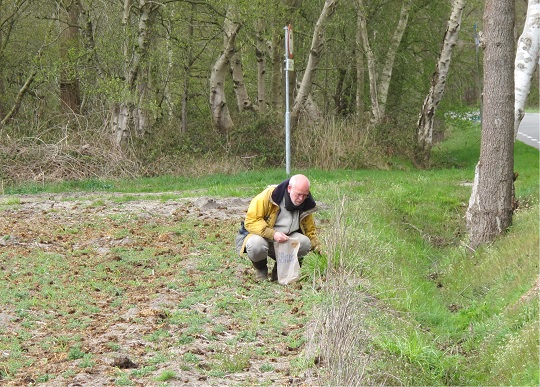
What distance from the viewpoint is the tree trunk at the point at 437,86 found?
27.1 meters

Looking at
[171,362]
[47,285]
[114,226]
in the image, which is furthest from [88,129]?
[171,362]

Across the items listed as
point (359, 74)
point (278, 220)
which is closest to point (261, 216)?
point (278, 220)

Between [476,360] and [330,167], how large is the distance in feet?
57.8

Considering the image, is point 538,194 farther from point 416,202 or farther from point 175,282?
point 175,282

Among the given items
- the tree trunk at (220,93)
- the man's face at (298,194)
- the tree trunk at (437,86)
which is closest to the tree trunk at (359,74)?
the tree trunk at (437,86)

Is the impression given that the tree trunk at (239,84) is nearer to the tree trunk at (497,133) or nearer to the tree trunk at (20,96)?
the tree trunk at (20,96)

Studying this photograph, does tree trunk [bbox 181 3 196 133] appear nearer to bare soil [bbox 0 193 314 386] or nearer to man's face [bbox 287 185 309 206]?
bare soil [bbox 0 193 314 386]

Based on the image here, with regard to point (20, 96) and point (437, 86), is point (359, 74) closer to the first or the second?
point (437, 86)

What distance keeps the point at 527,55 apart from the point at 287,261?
830cm

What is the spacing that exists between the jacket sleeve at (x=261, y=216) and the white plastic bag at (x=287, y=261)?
0.61 ft

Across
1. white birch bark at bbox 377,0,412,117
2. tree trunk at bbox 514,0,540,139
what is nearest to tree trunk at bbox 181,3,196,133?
white birch bark at bbox 377,0,412,117

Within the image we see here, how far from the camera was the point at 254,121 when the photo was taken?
90.3ft

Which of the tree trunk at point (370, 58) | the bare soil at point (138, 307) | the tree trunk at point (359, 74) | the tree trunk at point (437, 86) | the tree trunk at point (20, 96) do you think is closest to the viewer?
the bare soil at point (138, 307)

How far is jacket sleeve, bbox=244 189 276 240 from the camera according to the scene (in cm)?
988
